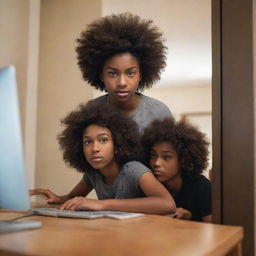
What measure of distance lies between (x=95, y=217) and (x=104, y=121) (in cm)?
44

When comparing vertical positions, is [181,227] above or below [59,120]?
below

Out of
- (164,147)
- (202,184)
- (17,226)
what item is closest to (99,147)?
(164,147)

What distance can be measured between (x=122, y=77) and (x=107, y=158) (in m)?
0.30

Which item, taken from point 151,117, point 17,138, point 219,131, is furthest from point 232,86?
point 17,138

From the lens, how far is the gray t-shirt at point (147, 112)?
126cm

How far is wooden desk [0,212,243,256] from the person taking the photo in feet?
1.52

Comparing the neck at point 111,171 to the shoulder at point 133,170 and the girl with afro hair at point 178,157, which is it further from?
the girl with afro hair at point 178,157

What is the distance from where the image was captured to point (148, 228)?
63 cm

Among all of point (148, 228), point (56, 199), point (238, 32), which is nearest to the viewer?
point (148, 228)

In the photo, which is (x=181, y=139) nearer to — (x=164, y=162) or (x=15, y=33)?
(x=164, y=162)

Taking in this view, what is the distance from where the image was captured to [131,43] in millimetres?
1302

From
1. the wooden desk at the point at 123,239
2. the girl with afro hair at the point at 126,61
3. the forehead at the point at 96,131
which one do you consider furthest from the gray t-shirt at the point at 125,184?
the wooden desk at the point at 123,239

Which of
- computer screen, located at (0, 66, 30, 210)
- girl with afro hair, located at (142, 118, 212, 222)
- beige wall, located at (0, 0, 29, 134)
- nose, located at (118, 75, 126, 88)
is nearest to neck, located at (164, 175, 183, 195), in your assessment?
girl with afro hair, located at (142, 118, 212, 222)

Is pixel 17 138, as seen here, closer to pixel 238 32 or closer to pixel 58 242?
pixel 58 242
